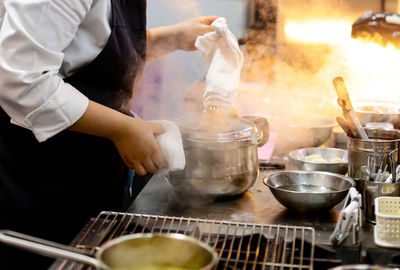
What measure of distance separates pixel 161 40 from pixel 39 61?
97 centimetres

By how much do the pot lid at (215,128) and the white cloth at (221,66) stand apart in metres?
0.06

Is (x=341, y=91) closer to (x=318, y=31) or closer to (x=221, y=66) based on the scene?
(x=221, y=66)

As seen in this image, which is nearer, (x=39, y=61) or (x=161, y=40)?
(x=39, y=61)

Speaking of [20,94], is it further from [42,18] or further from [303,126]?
[303,126]

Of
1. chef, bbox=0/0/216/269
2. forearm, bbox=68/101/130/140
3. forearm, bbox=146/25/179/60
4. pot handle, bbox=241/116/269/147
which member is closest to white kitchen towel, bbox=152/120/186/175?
chef, bbox=0/0/216/269

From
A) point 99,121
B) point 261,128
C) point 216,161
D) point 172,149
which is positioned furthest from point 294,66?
point 99,121

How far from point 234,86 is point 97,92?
1.67ft

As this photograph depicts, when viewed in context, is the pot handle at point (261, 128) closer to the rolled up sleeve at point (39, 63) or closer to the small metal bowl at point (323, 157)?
the small metal bowl at point (323, 157)

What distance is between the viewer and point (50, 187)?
1.61m

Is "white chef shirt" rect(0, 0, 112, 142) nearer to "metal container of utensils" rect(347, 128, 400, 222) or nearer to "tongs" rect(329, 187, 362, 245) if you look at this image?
"tongs" rect(329, 187, 362, 245)

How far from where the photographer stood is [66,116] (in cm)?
139

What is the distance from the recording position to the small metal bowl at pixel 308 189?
152 cm

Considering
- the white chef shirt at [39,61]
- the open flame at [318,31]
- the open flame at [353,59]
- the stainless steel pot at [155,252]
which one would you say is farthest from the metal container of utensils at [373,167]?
the open flame at [318,31]

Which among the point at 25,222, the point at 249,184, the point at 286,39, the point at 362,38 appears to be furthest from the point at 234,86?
the point at 286,39
